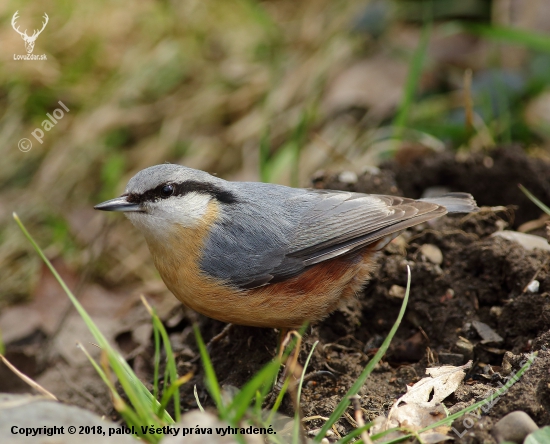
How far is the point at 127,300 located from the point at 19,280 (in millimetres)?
1079

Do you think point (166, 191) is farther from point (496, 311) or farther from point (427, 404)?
point (496, 311)

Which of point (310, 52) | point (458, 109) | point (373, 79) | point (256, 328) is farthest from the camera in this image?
point (310, 52)

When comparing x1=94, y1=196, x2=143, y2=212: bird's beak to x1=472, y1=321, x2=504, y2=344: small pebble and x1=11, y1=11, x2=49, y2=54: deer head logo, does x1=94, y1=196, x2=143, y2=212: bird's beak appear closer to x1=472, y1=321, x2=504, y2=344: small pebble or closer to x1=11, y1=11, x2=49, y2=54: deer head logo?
x1=472, y1=321, x2=504, y2=344: small pebble

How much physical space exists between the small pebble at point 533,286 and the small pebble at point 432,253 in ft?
2.10

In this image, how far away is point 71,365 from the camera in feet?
15.8

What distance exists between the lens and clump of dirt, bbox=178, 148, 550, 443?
3.49 m

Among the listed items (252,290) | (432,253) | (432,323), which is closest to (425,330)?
(432,323)

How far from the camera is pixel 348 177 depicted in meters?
5.00

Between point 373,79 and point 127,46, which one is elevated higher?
point 127,46

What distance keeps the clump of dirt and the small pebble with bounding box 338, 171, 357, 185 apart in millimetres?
38

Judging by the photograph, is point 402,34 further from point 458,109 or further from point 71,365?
point 71,365

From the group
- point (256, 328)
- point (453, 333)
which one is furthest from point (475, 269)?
point (256, 328)

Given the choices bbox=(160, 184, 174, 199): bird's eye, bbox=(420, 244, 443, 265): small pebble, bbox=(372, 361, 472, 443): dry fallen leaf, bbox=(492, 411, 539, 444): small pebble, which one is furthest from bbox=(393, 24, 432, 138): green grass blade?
bbox=(492, 411, 539, 444): small pebble

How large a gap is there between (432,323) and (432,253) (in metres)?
0.54
